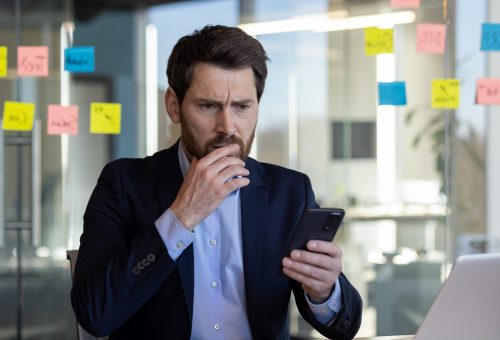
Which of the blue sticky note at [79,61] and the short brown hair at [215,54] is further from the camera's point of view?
the blue sticky note at [79,61]

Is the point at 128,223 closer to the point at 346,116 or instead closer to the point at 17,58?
the point at 17,58

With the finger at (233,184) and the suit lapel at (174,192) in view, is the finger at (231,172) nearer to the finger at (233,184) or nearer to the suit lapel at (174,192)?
the finger at (233,184)

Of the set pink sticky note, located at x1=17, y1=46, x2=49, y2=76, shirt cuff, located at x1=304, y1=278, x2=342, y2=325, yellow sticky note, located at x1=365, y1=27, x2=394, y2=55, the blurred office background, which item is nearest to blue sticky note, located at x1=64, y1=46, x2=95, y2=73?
pink sticky note, located at x1=17, y1=46, x2=49, y2=76

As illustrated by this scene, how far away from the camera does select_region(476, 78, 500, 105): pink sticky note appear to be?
12.3 ft

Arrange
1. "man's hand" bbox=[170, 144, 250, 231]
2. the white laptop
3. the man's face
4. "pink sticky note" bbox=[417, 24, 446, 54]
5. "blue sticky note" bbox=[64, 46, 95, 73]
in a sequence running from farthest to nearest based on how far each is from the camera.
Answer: "pink sticky note" bbox=[417, 24, 446, 54] < "blue sticky note" bbox=[64, 46, 95, 73] < the man's face < "man's hand" bbox=[170, 144, 250, 231] < the white laptop

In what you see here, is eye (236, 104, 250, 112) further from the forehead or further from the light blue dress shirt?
the light blue dress shirt

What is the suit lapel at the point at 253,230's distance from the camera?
1696mm

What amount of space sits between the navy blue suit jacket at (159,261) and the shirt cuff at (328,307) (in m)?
0.01

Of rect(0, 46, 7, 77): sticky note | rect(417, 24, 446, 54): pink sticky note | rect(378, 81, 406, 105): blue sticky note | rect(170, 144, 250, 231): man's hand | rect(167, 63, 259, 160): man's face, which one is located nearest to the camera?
rect(170, 144, 250, 231): man's hand

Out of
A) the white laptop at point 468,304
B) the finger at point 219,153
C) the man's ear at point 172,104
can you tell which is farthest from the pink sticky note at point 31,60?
the white laptop at point 468,304

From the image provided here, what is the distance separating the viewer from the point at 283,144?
433cm

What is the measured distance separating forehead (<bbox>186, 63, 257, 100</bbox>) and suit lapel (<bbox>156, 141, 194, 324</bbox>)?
20cm

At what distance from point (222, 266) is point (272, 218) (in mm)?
156

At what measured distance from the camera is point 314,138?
429cm
